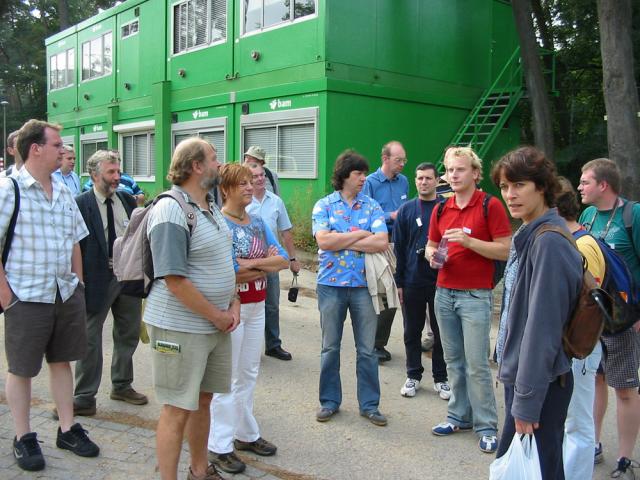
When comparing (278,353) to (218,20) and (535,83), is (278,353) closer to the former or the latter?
(535,83)

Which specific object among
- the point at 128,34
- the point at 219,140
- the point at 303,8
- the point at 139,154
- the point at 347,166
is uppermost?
the point at 128,34

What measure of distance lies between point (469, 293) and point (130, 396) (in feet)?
9.37

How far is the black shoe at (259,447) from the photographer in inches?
166

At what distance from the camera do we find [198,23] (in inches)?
682

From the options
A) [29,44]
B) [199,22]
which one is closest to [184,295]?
[199,22]

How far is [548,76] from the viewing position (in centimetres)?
1961

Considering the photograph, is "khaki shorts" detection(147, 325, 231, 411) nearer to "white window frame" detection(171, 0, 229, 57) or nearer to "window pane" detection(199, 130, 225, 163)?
"window pane" detection(199, 130, 225, 163)

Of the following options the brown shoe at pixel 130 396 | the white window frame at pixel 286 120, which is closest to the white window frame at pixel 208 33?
the white window frame at pixel 286 120

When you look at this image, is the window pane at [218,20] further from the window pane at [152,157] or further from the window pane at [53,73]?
the window pane at [53,73]

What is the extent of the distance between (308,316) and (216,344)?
4932mm

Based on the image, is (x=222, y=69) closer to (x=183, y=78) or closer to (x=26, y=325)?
(x=183, y=78)

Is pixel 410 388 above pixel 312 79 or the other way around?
the other way around

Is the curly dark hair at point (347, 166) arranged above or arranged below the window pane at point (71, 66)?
below

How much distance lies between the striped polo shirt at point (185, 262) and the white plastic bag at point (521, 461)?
63.5 inches
